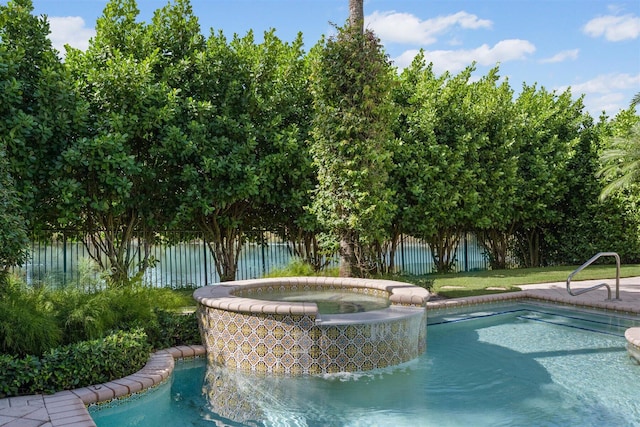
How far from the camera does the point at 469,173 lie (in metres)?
14.4

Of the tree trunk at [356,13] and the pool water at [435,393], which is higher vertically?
the tree trunk at [356,13]

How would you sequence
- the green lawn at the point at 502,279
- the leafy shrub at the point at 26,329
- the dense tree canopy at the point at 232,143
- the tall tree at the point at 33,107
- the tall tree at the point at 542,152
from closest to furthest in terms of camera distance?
the leafy shrub at the point at 26,329
the tall tree at the point at 33,107
the dense tree canopy at the point at 232,143
the green lawn at the point at 502,279
the tall tree at the point at 542,152

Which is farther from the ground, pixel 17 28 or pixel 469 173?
pixel 17 28

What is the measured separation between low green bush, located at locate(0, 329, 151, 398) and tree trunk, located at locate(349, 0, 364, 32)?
7.21 metres

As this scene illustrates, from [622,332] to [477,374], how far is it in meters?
3.70

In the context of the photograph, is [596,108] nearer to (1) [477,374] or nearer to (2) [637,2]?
(2) [637,2]

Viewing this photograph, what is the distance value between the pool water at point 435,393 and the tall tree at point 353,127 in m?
3.27

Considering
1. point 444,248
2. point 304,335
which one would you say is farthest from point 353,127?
point 444,248

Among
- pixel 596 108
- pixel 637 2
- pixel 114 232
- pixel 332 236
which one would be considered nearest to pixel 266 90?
pixel 332 236

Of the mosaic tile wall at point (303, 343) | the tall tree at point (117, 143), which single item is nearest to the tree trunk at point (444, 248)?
the tall tree at point (117, 143)

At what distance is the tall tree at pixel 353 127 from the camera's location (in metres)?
9.77

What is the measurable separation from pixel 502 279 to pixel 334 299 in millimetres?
7266

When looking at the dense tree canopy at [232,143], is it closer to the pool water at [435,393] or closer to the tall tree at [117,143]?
the tall tree at [117,143]

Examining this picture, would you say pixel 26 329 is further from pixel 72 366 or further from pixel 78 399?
pixel 78 399
